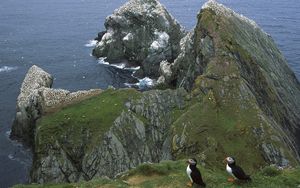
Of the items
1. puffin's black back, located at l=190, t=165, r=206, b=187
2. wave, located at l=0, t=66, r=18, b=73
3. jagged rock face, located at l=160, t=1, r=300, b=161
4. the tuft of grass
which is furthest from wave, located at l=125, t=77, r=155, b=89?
puffin's black back, located at l=190, t=165, r=206, b=187

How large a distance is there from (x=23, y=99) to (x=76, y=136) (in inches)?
866

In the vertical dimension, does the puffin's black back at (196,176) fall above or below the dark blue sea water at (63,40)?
above

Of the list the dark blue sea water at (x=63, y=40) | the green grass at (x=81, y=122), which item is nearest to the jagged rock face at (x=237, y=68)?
the green grass at (x=81, y=122)

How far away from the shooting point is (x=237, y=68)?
6900 cm

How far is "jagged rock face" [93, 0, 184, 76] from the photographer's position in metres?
113

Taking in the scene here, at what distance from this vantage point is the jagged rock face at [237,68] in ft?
220

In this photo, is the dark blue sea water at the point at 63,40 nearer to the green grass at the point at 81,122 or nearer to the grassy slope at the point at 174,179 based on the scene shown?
the green grass at the point at 81,122

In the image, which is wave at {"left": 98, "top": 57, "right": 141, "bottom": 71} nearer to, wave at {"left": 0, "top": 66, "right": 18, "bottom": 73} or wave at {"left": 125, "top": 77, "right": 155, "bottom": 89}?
wave at {"left": 125, "top": 77, "right": 155, "bottom": 89}

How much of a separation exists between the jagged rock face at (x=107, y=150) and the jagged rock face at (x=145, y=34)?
4776 centimetres

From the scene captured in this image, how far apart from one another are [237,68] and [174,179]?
121 feet

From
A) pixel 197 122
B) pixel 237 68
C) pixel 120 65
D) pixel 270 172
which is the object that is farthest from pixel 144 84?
A: pixel 270 172

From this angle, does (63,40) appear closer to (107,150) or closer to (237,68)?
(237,68)

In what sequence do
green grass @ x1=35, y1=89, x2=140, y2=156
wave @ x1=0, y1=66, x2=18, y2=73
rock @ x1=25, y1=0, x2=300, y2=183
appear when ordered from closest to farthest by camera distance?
rock @ x1=25, y1=0, x2=300, y2=183 → green grass @ x1=35, y1=89, x2=140, y2=156 → wave @ x1=0, y1=66, x2=18, y2=73

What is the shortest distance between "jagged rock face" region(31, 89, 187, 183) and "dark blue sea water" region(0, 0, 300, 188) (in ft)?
32.4
